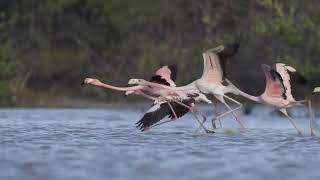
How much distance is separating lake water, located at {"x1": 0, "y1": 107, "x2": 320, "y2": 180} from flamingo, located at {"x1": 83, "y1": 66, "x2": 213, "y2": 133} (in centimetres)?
89

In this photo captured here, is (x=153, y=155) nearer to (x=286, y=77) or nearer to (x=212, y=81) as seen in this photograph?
(x=212, y=81)

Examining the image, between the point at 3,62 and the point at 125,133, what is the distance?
23590 millimetres

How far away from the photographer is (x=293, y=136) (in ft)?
58.4

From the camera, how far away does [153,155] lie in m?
12.6

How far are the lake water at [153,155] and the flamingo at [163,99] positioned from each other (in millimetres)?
895

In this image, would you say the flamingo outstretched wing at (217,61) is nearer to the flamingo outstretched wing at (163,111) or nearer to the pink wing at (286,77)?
the flamingo outstretched wing at (163,111)

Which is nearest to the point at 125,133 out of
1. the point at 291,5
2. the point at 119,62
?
the point at 291,5

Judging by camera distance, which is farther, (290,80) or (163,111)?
(163,111)

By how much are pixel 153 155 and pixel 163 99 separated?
6.15 metres

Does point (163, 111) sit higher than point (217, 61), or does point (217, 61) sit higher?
point (217, 61)

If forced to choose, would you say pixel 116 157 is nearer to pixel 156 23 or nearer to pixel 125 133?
pixel 125 133

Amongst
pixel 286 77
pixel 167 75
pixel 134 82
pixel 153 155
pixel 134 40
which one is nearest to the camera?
pixel 153 155

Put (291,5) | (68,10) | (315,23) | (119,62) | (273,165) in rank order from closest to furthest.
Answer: (273,165)
(315,23)
(291,5)
(119,62)
(68,10)

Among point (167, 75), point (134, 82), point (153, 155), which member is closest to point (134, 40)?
point (167, 75)
